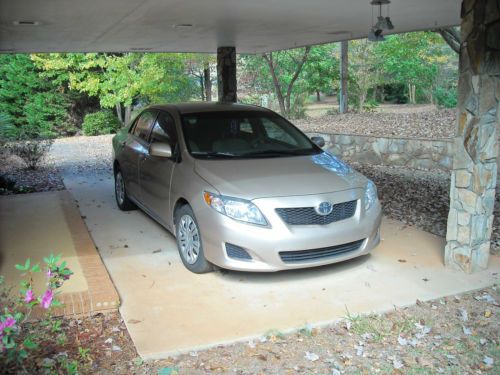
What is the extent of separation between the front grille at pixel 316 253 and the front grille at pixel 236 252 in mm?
312

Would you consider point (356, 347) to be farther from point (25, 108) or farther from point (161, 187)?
point (25, 108)

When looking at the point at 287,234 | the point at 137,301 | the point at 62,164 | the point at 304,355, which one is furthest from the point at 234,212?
the point at 62,164

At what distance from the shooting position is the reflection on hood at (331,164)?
530 centimetres

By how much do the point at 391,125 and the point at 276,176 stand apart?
→ 29.1 feet

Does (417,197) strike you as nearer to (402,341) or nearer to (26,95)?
(402,341)

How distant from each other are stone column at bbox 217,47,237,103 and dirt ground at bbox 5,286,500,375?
24.0ft

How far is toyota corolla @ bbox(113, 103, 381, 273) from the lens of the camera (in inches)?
179

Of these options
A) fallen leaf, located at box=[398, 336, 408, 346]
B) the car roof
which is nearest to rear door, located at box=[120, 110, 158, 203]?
the car roof

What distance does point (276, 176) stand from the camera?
493cm

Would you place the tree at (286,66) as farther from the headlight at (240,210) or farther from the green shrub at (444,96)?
the headlight at (240,210)

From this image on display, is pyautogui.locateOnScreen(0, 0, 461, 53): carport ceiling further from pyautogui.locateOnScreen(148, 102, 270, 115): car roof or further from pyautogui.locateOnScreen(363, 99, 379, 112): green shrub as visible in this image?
pyautogui.locateOnScreen(363, 99, 379, 112): green shrub

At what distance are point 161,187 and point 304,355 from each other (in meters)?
2.78

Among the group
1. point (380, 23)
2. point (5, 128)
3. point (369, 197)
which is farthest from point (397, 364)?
point (5, 128)

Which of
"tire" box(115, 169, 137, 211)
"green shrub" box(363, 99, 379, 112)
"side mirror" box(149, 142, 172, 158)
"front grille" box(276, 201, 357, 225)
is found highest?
"side mirror" box(149, 142, 172, 158)
